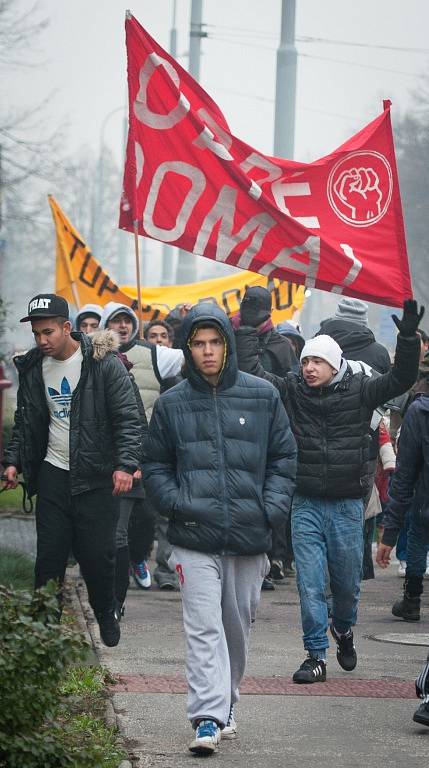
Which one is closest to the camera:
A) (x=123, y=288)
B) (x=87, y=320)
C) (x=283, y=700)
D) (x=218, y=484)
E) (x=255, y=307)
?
(x=218, y=484)

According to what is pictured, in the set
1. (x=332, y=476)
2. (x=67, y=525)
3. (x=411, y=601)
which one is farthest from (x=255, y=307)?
(x=67, y=525)

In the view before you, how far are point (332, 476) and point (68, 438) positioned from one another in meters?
1.39

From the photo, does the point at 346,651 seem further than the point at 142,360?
No

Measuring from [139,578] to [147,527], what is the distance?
2.41 feet

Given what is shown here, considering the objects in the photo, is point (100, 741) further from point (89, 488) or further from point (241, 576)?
point (89, 488)

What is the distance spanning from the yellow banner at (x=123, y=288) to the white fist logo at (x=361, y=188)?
5319mm

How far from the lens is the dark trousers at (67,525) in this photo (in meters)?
7.67

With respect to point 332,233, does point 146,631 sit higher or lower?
lower

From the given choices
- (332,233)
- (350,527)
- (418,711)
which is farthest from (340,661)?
(332,233)

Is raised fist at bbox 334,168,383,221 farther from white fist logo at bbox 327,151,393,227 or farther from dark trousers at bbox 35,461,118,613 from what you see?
dark trousers at bbox 35,461,118,613

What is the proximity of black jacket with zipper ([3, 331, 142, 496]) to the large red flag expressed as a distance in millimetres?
2706

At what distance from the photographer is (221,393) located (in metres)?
6.46

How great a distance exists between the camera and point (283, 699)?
23.9ft

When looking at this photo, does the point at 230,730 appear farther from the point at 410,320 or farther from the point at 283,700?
the point at 410,320
